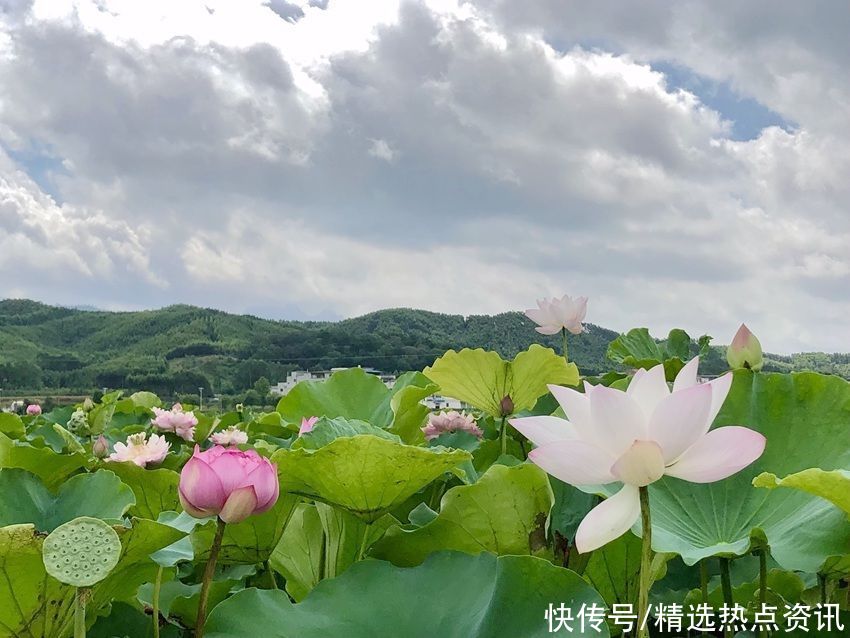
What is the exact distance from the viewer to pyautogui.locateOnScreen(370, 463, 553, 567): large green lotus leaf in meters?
0.79

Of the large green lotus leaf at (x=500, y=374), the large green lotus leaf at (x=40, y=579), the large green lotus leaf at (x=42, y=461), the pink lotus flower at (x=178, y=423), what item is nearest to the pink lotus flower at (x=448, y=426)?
the large green lotus leaf at (x=500, y=374)

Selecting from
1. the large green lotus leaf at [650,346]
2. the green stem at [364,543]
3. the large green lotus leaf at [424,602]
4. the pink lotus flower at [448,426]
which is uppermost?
the large green lotus leaf at [650,346]

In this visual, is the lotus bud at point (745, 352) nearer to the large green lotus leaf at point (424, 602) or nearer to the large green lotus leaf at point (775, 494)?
the large green lotus leaf at point (775, 494)

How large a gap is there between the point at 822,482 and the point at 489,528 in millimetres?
335

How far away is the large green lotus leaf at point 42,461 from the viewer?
1109 millimetres

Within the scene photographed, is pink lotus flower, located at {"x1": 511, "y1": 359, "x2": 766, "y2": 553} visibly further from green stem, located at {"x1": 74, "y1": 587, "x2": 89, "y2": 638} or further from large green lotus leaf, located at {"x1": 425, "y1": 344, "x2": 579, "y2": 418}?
large green lotus leaf, located at {"x1": 425, "y1": 344, "x2": 579, "y2": 418}

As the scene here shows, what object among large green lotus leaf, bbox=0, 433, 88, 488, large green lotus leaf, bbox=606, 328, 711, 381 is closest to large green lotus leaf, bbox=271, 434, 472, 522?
large green lotus leaf, bbox=0, 433, 88, 488

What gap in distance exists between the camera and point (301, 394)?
1727mm

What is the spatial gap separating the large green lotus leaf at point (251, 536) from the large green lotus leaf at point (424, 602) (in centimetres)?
15

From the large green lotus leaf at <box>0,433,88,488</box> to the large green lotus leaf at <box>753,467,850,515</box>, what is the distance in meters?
0.98

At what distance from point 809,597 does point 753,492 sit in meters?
0.19

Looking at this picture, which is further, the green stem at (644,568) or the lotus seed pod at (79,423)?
the lotus seed pod at (79,423)

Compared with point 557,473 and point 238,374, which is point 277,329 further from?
point 557,473

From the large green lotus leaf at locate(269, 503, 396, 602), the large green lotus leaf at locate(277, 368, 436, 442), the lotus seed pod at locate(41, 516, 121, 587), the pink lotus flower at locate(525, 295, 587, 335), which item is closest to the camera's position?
the lotus seed pod at locate(41, 516, 121, 587)
